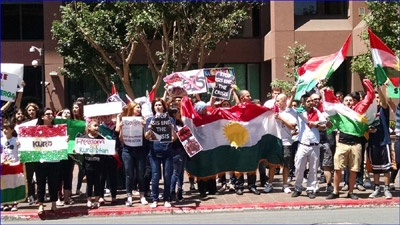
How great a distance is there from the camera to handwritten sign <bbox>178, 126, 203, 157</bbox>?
9898 millimetres

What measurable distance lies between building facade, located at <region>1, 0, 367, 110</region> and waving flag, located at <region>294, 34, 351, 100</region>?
14.0 m

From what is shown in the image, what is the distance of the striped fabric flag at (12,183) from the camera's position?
920 cm

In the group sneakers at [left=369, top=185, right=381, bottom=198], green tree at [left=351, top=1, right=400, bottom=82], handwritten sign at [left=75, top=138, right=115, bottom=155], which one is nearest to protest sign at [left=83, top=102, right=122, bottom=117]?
handwritten sign at [left=75, top=138, right=115, bottom=155]

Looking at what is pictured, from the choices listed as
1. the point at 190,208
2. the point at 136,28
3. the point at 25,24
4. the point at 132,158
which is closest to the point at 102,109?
the point at 132,158

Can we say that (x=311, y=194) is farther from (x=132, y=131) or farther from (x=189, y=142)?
(x=132, y=131)

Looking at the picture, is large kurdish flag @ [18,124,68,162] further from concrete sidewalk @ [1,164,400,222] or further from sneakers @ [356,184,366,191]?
sneakers @ [356,184,366,191]

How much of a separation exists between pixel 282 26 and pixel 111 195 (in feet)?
52.9

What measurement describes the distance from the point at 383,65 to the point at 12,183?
6.39 metres

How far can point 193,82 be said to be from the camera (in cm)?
1134

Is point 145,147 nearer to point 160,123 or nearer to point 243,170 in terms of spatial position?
point 160,123

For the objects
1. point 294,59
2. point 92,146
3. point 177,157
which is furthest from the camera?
point 294,59

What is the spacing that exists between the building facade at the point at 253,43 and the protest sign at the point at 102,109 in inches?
606

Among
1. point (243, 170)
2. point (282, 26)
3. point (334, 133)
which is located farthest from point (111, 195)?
point (282, 26)

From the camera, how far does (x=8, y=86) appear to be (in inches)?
369
